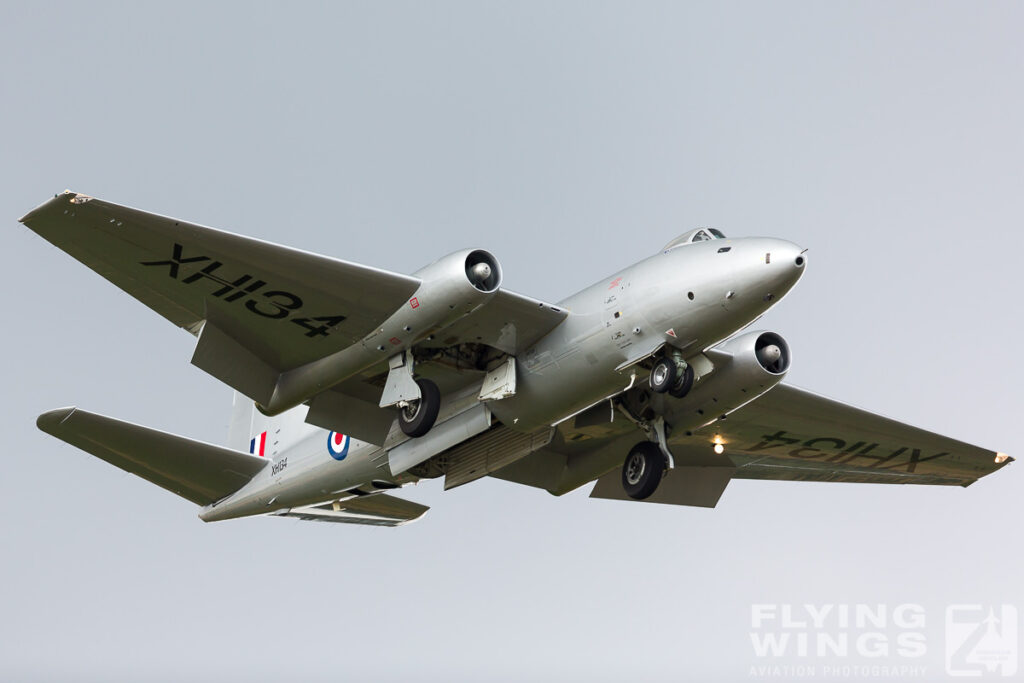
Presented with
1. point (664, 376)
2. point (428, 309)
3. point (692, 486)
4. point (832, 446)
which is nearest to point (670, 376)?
point (664, 376)

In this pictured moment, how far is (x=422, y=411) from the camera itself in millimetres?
21562

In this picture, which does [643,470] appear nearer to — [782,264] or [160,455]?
[782,264]

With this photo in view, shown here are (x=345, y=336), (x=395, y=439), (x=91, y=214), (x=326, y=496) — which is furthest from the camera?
(x=326, y=496)

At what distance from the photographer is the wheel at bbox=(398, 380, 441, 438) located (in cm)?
2155

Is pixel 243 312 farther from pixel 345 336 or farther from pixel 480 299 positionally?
pixel 480 299

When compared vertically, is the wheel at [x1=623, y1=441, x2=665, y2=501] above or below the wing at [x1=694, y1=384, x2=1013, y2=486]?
below

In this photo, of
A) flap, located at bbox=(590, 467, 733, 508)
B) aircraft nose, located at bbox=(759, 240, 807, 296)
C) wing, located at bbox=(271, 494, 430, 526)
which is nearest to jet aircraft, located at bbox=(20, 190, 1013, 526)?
aircraft nose, located at bbox=(759, 240, 807, 296)

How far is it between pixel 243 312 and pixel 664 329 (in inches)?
281

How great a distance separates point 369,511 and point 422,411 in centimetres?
711

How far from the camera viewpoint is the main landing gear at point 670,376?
20.6m

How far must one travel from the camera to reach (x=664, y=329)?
2064 cm

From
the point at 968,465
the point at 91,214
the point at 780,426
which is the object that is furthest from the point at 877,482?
the point at 91,214

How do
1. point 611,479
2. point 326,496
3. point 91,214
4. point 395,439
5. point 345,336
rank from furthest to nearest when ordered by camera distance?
point 611,479 < point 326,496 < point 395,439 < point 345,336 < point 91,214

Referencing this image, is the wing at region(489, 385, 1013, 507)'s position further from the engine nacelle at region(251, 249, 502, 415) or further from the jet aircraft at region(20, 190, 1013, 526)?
the engine nacelle at region(251, 249, 502, 415)
